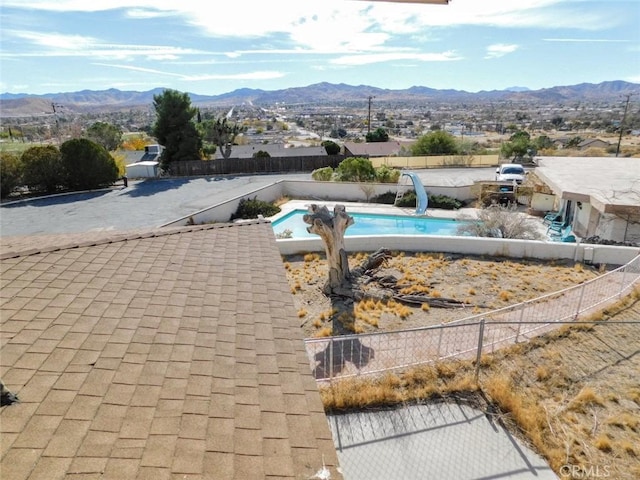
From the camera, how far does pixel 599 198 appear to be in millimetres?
18172

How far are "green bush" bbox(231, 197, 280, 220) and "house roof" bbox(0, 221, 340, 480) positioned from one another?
19.1 meters

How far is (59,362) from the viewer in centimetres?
404

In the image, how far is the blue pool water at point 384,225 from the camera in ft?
80.0

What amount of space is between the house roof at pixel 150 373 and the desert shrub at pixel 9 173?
2555 centimetres

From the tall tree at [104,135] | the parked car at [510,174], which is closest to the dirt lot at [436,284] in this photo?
the parked car at [510,174]

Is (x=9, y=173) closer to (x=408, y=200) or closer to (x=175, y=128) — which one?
(x=175, y=128)

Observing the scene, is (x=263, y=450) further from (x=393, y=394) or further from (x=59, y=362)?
(x=393, y=394)

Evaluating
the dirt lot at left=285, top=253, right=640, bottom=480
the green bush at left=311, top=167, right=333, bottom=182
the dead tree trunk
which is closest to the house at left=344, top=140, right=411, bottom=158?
the green bush at left=311, top=167, right=333, bottom=182

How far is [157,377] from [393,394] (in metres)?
6.06

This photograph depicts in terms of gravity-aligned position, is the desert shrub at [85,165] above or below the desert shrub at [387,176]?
above

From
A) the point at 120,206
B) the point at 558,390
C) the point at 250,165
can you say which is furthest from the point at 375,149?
the point at 558,390

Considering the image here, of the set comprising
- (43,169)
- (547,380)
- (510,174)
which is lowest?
(547,380)

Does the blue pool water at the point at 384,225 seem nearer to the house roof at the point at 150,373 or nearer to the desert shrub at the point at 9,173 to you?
the house roof at the point at 150,373

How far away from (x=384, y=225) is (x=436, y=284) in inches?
429
